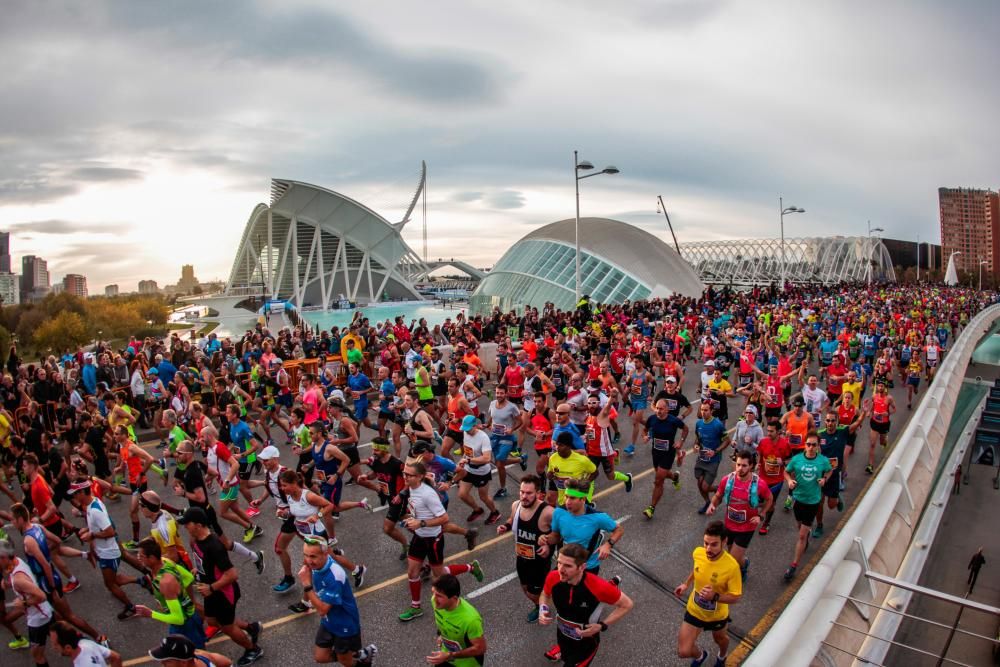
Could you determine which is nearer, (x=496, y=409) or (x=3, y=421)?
(x=496, y=409)

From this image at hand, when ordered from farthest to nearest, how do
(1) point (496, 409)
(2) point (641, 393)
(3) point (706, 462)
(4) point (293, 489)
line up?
(2) point (641, 393)
(1) point (496, 409)
(3) point (706, 462)
(4) point (293, 489)

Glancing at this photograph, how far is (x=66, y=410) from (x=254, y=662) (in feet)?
26.4

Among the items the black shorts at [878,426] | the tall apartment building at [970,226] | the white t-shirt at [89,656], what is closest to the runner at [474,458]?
the white t-shirt at [89,656]

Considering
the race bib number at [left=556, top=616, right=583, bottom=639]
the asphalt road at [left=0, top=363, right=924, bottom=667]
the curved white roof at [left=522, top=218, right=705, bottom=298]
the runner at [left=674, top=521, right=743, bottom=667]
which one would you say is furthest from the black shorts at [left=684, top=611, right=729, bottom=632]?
the curved white roof at [left=522, top=218, right=705, bottom=298]

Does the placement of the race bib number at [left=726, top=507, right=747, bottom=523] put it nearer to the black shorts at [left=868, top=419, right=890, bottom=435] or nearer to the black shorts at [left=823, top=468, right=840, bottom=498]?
the black shorts at [left=823, top=468, right=840, bottom=498]

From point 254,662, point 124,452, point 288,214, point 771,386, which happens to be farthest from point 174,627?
point 288,214

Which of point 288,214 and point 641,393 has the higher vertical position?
point 288,214


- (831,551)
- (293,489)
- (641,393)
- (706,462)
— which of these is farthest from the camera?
(641,393)

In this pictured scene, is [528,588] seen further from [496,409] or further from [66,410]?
[66,410]

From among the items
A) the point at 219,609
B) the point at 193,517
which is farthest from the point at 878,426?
the point at 193,517

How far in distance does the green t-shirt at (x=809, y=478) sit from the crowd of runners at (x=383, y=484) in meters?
0.02

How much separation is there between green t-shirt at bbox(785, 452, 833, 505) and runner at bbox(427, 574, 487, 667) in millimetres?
4407

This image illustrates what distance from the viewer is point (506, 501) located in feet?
28.1

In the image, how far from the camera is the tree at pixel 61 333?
160 feet
